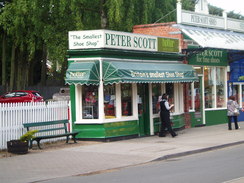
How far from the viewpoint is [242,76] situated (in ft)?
89.1

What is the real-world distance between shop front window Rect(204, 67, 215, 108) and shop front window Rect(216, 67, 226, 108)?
21.1 inches

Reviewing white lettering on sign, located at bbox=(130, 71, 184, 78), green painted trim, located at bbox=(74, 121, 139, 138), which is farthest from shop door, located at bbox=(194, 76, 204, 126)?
green painted trim, located at bbox=(74, 121, 139, 138)

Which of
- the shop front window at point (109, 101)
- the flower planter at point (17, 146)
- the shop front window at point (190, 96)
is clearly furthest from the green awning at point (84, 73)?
the shop front window at point (190, 96)

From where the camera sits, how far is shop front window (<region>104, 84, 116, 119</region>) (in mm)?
18234

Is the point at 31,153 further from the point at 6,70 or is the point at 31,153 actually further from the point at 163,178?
the point at 6,70

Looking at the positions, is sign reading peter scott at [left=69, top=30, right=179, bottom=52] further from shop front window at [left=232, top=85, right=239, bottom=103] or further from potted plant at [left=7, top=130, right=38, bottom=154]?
shop front window at [left=232, top=85, right=239, bottom=103]

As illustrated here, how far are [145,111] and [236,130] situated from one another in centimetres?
467

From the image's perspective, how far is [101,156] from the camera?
1452cm

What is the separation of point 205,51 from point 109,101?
8.43m

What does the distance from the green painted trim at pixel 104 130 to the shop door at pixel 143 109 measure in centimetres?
118

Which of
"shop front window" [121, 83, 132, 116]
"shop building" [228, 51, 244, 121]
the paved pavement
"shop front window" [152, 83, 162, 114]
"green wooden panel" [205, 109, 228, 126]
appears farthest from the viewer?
"shop building" [228, 51, 244, 121]

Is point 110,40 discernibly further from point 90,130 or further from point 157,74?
point 90,130

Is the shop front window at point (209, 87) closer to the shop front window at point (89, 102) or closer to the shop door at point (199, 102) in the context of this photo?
the shop door at point (199, 102)

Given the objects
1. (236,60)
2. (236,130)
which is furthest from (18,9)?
(236,130)
